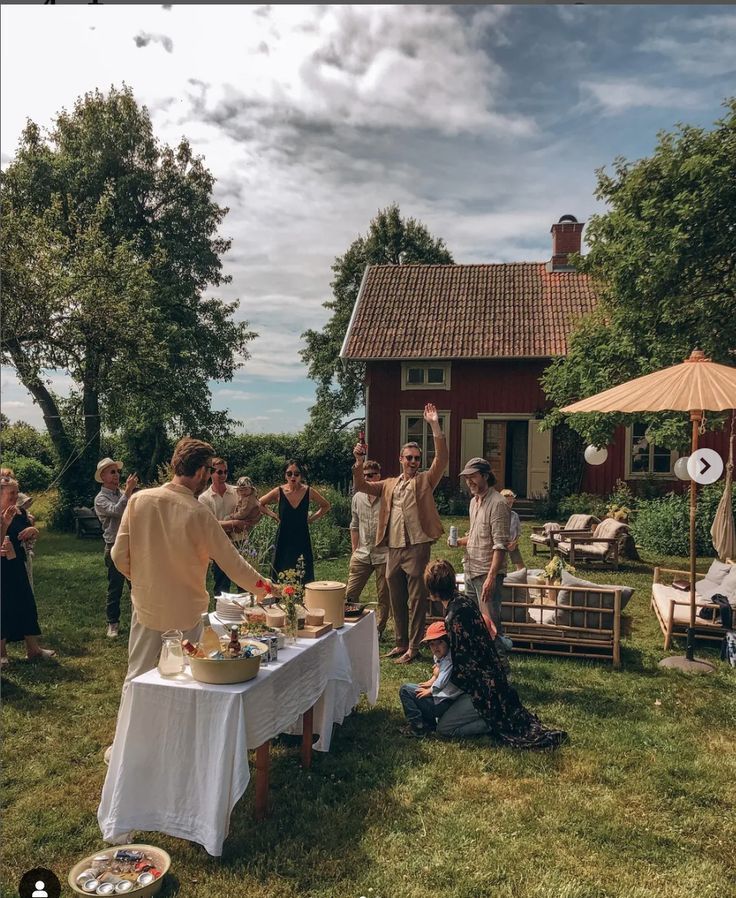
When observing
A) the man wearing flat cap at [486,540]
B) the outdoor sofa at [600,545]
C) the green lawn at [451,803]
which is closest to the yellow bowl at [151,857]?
the green lawn at [451,803]

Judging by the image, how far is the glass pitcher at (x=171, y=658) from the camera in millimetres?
3723

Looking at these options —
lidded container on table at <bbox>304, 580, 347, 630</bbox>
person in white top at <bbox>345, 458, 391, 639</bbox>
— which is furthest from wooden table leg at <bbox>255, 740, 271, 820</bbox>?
person in white top at <bbox>345, 458, 391, 639</bbox>

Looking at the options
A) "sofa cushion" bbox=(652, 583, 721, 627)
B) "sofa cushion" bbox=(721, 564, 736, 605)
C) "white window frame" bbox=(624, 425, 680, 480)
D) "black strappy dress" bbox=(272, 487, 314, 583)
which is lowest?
"sofa cushion" bbox=(652, 583, 721, 627)

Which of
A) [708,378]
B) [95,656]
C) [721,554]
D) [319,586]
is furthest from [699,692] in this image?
[95,656]

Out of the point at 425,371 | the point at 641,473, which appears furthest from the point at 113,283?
the point at 641,473

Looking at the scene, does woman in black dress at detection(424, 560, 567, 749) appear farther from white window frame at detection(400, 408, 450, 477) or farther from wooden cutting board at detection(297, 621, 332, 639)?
white window frame at detection(400, 408, 450, 477)

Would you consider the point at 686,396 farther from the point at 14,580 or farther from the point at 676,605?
the point at 14,580

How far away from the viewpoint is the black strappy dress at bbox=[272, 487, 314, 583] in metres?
6.93

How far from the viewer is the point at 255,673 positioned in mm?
3766

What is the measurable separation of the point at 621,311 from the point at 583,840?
1074cm

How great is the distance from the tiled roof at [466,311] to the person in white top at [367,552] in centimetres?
1222

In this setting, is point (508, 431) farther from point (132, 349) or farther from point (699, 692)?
point (699, 692)

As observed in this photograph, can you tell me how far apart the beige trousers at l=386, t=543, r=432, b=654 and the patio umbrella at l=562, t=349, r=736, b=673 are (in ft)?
7.05

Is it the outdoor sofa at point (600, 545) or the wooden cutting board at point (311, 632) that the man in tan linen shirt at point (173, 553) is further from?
the outdoor sofa at point (600, 545)
